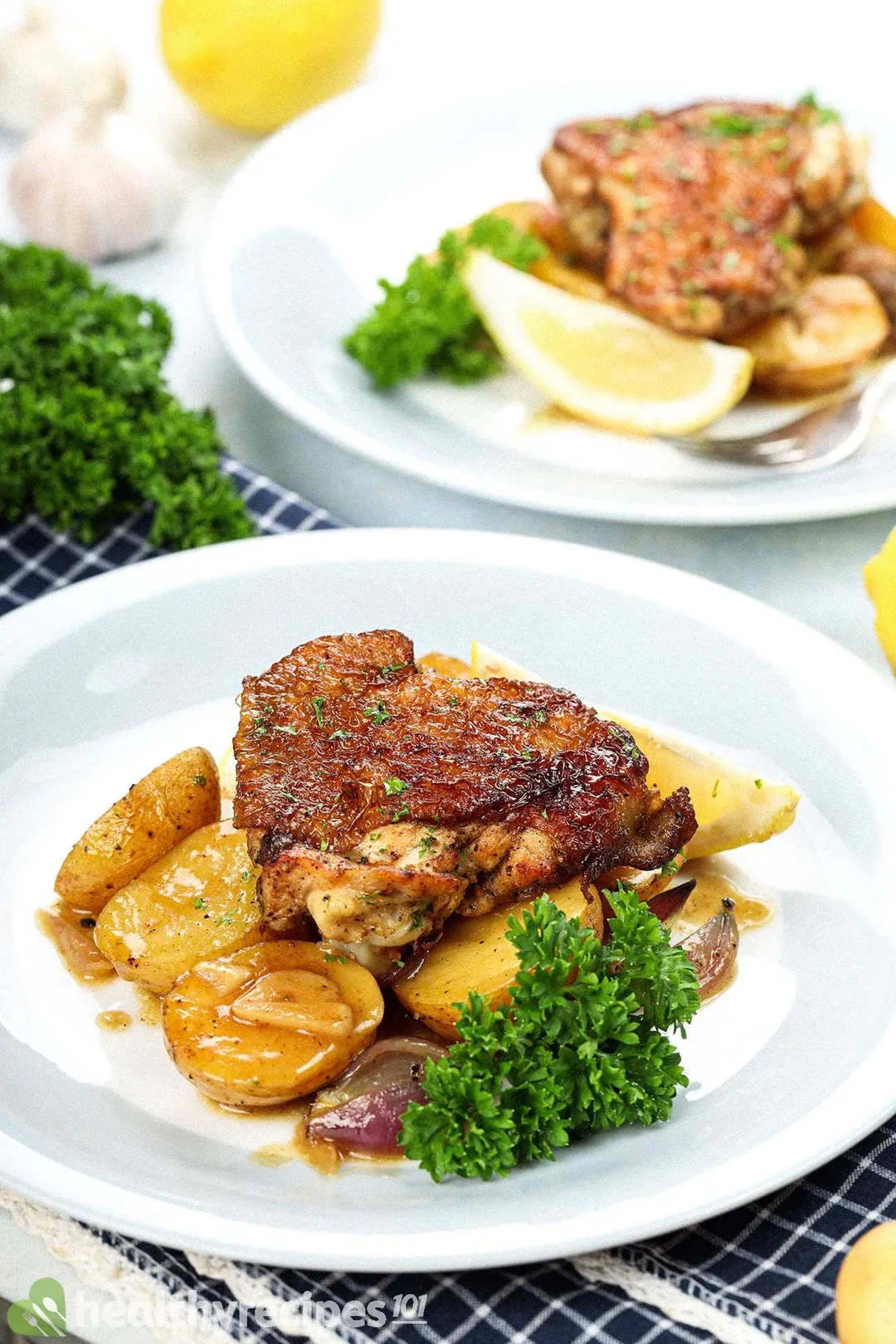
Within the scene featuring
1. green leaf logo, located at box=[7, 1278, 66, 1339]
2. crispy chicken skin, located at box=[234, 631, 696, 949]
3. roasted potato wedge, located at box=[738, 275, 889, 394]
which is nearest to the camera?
green leaf logo, located at box=[7, 1278, 66, 1339]

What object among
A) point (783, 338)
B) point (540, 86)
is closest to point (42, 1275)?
point (783, 338)

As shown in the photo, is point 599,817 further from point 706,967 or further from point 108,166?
point 108,166

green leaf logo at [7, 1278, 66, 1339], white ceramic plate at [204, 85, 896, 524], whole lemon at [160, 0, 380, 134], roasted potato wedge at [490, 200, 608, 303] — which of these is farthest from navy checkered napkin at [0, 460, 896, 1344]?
whole lemon at [160, 0, 380, 134]

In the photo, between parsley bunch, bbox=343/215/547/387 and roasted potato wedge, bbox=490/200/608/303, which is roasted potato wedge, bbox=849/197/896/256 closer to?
roasted potato wedge, bbox=490/200/608/303

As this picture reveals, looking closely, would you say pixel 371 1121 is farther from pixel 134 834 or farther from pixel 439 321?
pixel 439 321

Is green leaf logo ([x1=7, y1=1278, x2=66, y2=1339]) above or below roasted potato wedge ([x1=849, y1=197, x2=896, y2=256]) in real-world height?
below

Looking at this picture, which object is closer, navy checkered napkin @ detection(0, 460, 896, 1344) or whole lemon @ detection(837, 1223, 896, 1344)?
whole lemon @ detection(837, 1223, 896, 1344)

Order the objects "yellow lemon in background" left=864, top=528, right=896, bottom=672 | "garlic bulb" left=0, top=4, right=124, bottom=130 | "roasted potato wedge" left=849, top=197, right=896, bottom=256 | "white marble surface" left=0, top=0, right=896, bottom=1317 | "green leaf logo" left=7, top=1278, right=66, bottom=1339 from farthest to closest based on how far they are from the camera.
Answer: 1. "garlic bulb" left=0, top=4, right=124, bottom=130
2. "roasted potato wedge" left=849, top=197, right=896, bottom=256
3. "white marble surface" left=0, top=0, right=896, bottom=1317
4. "yellow lemon in background" left=864, top=528, right=896, bottom=672
5. "green leaf logo" left=7, top=1278, right=66, bottom=1339
